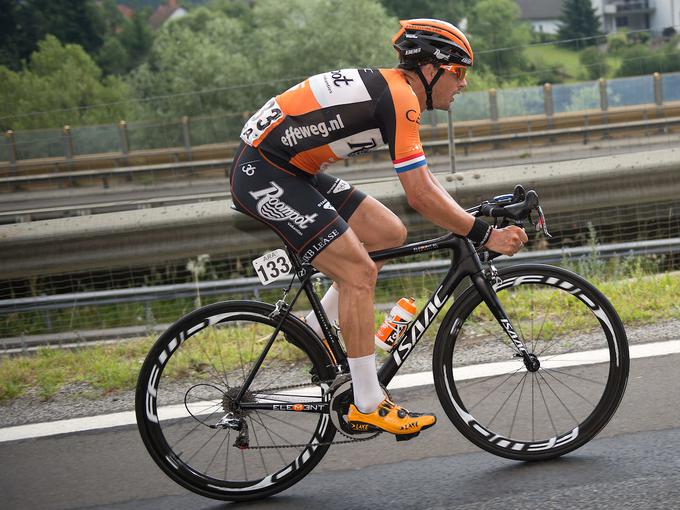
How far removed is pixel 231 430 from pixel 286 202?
108 cm

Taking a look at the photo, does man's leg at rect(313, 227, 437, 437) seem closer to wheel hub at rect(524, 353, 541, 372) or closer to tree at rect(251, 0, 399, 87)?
wheel hub at rect(524, 353, 541, 372)

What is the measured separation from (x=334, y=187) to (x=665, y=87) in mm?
5253

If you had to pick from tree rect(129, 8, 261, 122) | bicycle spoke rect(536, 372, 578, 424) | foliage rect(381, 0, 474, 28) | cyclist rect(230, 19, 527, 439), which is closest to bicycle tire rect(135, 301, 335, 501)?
cyclist rect(230, 19, 527, 439)

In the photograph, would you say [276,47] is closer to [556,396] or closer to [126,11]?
[556,396]

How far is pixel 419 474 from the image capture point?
12.3 ft

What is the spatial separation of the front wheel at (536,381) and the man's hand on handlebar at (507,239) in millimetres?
175

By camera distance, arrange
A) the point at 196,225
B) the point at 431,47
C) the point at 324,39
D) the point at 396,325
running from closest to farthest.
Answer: the point at 431,47 → the point at 396,325 → the point at 196,225 → the point at 324,39

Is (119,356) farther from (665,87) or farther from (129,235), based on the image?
(665,87)

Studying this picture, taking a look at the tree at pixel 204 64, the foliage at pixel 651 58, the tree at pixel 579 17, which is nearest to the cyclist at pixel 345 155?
the foliage at pixel 651 58

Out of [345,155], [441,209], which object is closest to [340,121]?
[345,155]

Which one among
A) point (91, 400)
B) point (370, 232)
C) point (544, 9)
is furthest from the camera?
point (544, 9)

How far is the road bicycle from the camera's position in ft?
12.2

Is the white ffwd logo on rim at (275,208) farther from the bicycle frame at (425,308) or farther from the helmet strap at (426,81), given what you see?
the helmet strap at (426,81)

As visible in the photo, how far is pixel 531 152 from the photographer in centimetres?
793
